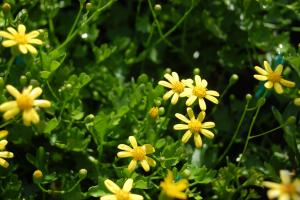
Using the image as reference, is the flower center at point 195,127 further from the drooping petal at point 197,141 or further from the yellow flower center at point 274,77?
the yellow flower center at point 274,77

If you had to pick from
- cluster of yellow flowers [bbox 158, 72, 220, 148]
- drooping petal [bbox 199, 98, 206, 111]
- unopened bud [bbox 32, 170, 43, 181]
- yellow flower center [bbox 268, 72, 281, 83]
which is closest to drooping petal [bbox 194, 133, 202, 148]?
cluster of yellow flowers [bbox 158, 72, 220, 148]

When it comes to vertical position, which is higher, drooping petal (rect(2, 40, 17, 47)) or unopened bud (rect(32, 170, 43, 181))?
drooping petal (rect(2, 40, 17, 47))

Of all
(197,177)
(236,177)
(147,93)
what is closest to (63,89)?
(147,93)

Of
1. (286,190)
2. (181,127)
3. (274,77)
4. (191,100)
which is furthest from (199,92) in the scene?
(286,190)

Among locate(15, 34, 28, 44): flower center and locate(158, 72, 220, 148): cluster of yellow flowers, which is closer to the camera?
locate(15, 34, 28, 44): flower center

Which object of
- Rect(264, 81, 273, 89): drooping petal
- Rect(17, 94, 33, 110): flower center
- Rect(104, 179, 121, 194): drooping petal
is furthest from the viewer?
Rect(264, 81, 273, 89): drooping petal

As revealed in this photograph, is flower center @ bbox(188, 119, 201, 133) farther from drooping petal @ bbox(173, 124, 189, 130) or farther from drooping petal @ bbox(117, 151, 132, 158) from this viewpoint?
drooping petal @ bbox(117, 151, 132, 158)

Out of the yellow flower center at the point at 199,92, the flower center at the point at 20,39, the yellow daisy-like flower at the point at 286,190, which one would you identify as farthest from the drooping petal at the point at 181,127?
the flower center at the point at 20,39

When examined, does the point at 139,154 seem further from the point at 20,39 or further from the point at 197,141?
the point at 20,39

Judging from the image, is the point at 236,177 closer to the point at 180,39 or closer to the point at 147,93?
the point at 147,93
